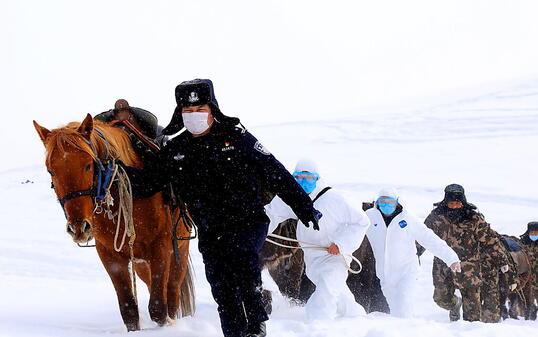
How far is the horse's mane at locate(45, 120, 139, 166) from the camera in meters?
4.23

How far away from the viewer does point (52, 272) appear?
1208 centimetres

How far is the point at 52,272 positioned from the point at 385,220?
273 inches

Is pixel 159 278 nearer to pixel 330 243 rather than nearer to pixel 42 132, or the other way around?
pixel 42 132

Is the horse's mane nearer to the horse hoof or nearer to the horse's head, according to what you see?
the horse's head

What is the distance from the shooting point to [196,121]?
408cm

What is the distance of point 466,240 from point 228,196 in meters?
5.28

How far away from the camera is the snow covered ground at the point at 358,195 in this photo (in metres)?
4.99

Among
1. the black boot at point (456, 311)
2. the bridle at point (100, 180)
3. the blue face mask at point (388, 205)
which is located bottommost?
the black boot at point (456, 311)

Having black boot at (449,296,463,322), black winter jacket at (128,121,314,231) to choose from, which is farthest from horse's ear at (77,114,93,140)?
black boot at (449,296,463,322)

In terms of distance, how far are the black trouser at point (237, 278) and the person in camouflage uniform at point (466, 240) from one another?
5033 mm

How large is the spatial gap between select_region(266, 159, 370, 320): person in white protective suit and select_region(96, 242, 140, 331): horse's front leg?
5.78 ft

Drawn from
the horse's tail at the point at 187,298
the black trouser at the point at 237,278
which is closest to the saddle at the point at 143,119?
the horse's tail at the point at 187,298

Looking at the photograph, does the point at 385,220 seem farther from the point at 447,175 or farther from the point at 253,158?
the point at 447,175

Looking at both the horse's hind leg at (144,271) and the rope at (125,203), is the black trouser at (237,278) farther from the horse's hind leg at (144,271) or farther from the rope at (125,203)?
the horse's hind leg at (144,271)
